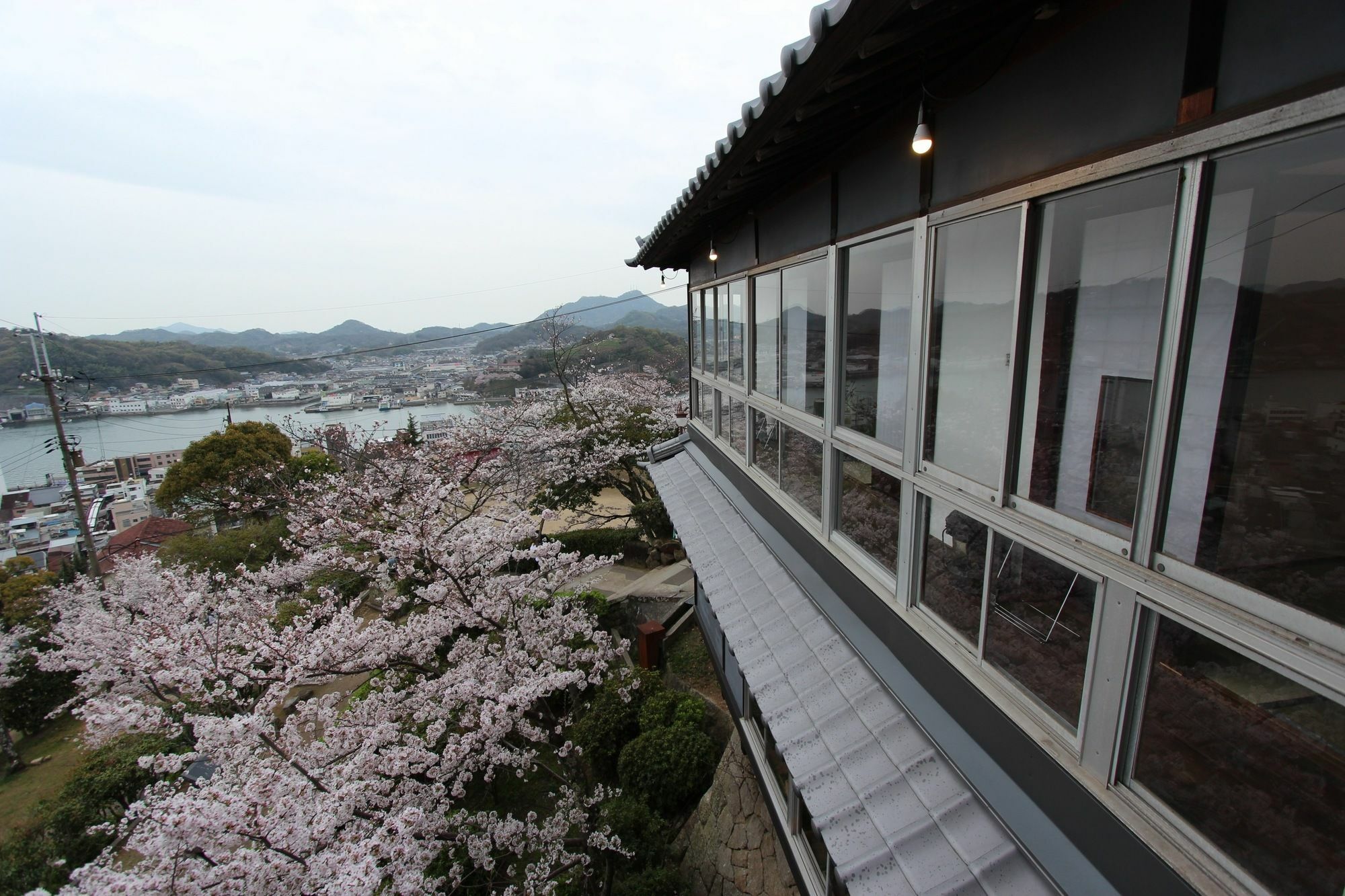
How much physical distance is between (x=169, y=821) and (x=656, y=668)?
283 inches

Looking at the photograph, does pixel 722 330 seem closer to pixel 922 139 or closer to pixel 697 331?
pixel 697 331

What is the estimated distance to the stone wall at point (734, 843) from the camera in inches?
227

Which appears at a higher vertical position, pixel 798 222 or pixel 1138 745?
pixel 798 222

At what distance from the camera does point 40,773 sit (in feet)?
39.4

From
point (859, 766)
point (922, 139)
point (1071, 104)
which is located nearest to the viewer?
point (1071, 104)

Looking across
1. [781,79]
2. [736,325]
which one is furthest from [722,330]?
[781,79]

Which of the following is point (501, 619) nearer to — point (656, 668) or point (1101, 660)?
point (656, 668)

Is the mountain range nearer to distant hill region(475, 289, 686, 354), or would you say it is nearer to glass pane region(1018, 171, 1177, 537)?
distant hill region(475, 289, 686, 354)

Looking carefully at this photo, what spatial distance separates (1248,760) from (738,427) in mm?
5234

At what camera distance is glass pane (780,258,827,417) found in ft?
14.1

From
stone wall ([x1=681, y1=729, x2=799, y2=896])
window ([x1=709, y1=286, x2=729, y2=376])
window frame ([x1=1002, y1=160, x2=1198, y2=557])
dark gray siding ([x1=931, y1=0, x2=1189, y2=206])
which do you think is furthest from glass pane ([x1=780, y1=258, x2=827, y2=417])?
stone wall ([x1=681, y1=729, x2=799, y2=896])

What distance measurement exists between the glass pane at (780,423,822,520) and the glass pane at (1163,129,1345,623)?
2.68m

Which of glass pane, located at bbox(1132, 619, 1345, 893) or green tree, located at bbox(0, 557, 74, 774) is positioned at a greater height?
glass pane, located at bbox(1132, 619, 1345, 893)

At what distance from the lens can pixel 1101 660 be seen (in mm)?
1907
